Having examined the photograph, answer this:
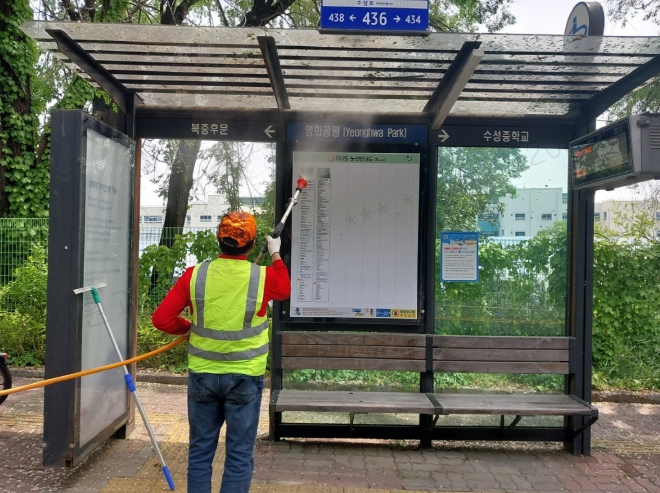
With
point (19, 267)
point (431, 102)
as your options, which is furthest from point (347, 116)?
point (19, 267)

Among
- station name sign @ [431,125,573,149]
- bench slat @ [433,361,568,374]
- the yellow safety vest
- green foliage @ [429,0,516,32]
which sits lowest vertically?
bench slat @ [433,361,568,374]

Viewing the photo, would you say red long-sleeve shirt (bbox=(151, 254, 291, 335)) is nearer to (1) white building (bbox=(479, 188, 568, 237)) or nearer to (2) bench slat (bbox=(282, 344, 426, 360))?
(2) bench slat (bbox=(282, 344, 426, 360))

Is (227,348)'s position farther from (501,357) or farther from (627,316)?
(627,316)

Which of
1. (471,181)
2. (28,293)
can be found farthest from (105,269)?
(28,293)

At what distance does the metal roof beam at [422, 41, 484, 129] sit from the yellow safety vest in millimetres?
2012

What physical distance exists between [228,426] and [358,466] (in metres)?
1.73

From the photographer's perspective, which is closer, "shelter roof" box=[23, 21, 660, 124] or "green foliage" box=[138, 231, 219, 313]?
"shelter roof" box=[23, 21, 660, 124]

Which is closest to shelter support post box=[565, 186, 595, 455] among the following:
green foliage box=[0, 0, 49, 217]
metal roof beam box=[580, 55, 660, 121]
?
metal roof beam box=[580, 55, 660, 121]

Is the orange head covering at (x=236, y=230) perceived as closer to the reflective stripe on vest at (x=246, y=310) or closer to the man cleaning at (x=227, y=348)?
the man cleaning at (x=227, y=348)

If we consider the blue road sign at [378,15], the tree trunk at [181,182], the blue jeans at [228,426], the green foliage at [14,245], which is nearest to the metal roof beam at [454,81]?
the blue road sign at [378,15]

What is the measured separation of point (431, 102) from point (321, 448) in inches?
119

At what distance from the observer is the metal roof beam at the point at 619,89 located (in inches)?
170

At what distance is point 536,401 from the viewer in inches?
189

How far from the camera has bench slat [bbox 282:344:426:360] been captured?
4.99 metres
